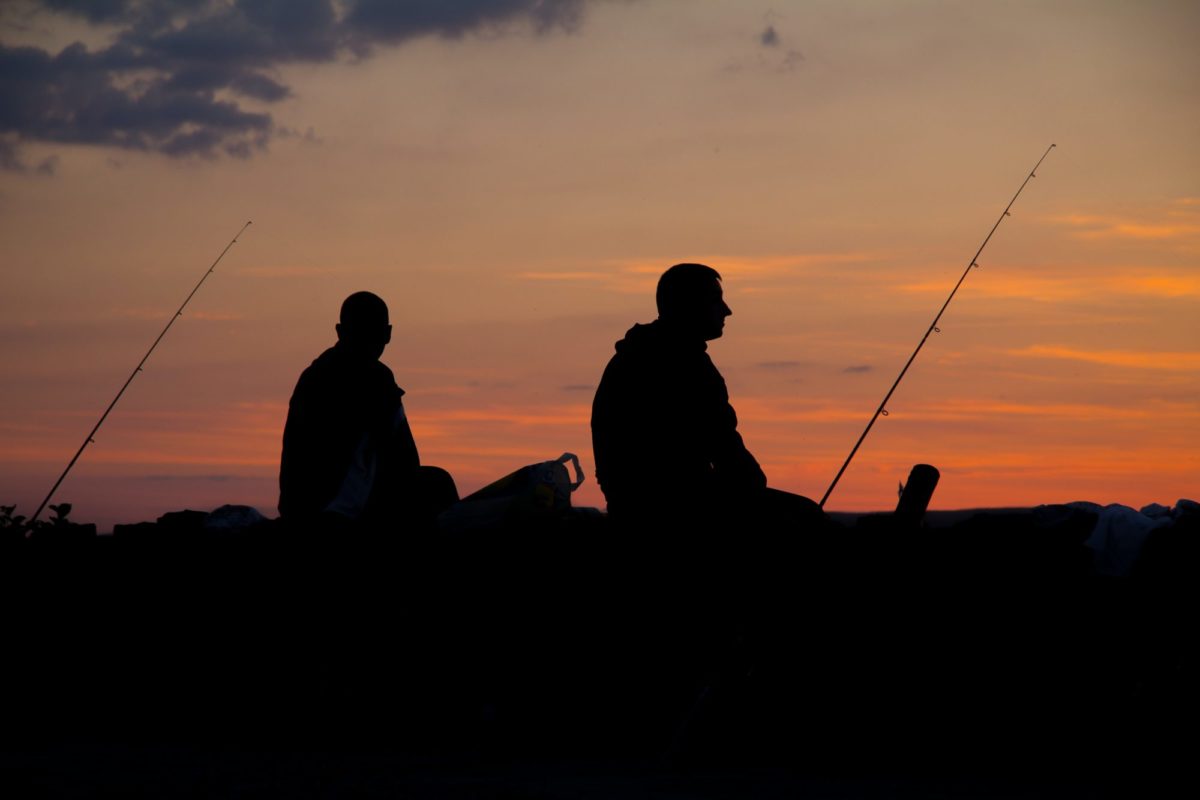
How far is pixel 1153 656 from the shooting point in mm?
7098

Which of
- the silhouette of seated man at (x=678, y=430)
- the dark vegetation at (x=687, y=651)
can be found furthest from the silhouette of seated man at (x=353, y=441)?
the silhouette of seated man at (x=678, y=430)

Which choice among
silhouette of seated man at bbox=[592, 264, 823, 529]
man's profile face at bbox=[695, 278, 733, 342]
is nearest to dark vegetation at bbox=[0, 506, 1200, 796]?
silhouette of seated man at bbox=[592, 264, 823, 529]

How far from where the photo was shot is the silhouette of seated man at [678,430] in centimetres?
745

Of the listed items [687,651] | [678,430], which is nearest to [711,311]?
[678,430]

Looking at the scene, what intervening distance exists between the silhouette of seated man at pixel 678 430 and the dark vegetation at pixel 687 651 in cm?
16

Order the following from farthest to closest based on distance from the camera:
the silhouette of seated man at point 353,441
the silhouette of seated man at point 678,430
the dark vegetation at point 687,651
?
the silhouette of seated man at point 353,441 → the silhouette of seated man at point 678,430 → the dark vegetation at point 687,651

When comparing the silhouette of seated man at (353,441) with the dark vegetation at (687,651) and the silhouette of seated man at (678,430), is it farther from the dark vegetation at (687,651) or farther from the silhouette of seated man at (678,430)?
the silhouette of seated man at (678,430)

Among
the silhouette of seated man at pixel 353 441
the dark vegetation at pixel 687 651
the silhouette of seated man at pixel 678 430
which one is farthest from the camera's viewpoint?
the silhouette of seated man at pixel 353 441

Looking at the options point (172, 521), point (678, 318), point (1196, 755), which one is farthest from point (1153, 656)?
point (172, 521)

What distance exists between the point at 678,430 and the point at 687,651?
3.31ft

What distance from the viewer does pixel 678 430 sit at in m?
7.57

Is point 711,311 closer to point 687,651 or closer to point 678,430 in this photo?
point 678,430

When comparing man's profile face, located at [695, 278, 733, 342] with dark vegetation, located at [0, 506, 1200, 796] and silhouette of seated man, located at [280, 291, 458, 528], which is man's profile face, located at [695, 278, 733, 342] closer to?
dark vegetation, located at [0, 506, 1200, 796]

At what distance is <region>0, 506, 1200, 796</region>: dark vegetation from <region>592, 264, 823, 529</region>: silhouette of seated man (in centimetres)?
16
